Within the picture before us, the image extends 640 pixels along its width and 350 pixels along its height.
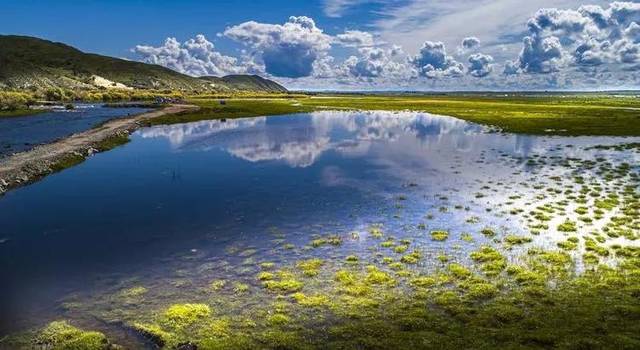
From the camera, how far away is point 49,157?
60.9 m

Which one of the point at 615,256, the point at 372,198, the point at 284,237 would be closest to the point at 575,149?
the point at 372,198

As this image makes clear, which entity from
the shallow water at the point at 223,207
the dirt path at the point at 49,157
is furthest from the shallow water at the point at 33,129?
the shallow water at the point at 223,207

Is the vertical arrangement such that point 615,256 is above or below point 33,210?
below

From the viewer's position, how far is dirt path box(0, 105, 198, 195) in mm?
49750

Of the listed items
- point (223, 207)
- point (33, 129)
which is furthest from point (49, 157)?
point (33, 129)

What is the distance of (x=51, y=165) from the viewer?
57.3 m

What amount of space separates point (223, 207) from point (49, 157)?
3380 centimetres

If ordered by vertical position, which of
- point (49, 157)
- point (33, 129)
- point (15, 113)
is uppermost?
point (15, 113)

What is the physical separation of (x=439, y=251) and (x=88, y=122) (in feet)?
345

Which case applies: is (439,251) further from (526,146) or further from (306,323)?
(526,146)

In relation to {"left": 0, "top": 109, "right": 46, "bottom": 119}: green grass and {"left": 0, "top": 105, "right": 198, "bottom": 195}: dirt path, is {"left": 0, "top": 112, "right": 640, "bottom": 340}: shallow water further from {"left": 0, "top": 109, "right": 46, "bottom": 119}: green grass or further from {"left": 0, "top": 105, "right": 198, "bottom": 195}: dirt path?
{"left": 0, "top": 109, "right": 46, "bottom": 119}: green grass

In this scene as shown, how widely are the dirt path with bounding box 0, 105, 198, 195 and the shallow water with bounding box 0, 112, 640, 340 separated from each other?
1879mm

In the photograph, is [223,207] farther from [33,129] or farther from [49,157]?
[33,129]

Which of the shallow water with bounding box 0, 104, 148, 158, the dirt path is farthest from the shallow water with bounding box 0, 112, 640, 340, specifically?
the shallow water with bounding box 0, 104, 148, 158
